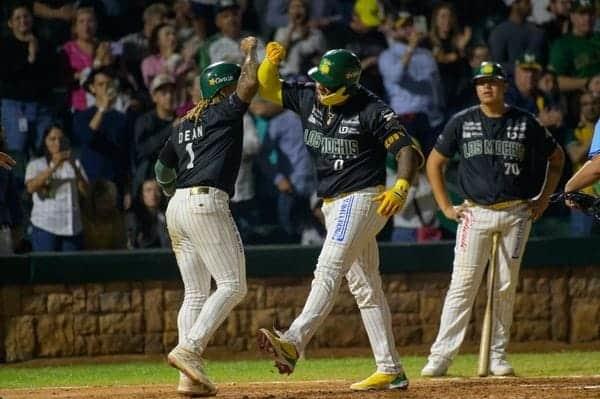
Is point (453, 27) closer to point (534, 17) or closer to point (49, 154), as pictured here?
point (534, 17)

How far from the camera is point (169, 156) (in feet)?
28.8

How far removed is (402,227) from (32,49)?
4032mm

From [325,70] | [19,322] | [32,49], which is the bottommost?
[19,322]

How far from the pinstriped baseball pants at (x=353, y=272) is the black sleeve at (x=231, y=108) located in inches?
32.8

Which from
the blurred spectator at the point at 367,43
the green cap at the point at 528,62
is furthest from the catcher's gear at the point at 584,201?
the green cap at the point at 528,62

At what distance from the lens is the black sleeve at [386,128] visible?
27.2 ft

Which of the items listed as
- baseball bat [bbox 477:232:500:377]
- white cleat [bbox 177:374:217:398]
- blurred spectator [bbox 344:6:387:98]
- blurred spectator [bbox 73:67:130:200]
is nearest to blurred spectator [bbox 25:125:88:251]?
blurred spectator [bbox 73:67:130:200]

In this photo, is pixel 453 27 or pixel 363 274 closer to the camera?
pixel 363 274

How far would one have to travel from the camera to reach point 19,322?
39.9 ft

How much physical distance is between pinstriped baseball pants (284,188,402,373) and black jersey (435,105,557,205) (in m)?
1.67

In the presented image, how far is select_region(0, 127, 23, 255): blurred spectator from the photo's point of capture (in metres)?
12.2

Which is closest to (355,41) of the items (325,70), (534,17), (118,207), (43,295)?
(534,17)

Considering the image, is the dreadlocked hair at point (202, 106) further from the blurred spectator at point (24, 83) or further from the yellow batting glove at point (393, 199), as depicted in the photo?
the blurred spectator at point (24, 83)

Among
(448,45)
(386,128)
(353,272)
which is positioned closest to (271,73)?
(386,128)
